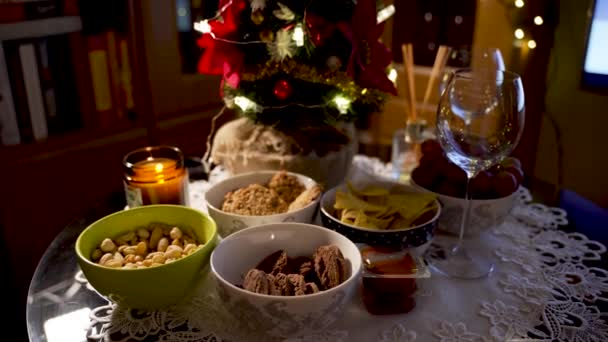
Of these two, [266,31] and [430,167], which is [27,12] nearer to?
[266,31]

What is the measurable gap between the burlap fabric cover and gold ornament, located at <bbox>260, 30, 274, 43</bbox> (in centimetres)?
18

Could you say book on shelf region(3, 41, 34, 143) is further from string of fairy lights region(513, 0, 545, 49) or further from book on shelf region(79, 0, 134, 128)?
string of fairy lights region(513, 0, 545, 49)

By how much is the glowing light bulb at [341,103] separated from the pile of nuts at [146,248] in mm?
356

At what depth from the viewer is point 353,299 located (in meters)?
0.74

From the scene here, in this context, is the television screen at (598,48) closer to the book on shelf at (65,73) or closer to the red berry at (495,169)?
the red berry at (495,169)

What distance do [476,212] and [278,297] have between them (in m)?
0.41

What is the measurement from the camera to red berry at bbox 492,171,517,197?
87 cm

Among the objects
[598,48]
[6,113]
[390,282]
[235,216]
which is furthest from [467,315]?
[598,48]

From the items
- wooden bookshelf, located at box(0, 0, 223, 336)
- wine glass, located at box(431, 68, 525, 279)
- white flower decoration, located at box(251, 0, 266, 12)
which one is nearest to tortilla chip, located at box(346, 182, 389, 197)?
wine glass, located at box(431, 68, 525, 279)

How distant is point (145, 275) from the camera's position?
669 mm

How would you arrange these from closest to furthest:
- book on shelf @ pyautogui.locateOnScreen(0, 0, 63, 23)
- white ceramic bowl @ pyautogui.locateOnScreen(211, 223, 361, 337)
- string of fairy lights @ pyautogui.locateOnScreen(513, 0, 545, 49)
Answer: white ceramic bowl @ pyautogui.locateOnScreen(211, 223, 361, 337)
book on shelf @ pyautogui.locateOnScreen(0, 0, 63, 23)
string of fairy lights @ pyautogui.locateOnScreen(513, 0, 545, 49)

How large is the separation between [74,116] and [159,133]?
28 cm

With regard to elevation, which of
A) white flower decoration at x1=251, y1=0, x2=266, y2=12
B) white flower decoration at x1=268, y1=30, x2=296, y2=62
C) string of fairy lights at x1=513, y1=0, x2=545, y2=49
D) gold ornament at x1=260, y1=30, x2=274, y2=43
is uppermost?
white flower decoration at x1=251, y1=0, x2=266, y2=12

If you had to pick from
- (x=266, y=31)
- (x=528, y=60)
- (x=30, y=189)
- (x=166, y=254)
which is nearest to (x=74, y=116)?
(x=30, y=189)
